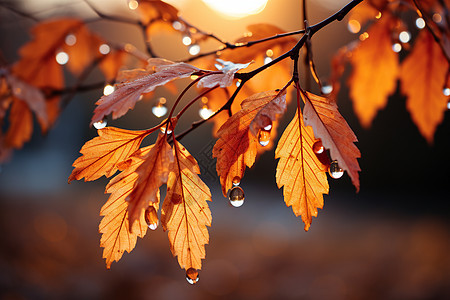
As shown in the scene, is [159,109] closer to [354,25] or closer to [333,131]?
[333,131]

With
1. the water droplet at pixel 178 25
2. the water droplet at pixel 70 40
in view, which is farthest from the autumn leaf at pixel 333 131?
the water droplet at pixel 70 40

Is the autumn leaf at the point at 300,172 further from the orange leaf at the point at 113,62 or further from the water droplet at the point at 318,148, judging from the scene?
the orange leaf at the point at 113,62

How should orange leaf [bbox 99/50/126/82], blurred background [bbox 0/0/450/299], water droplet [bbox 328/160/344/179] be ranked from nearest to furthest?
water droplet [bbox 328/160/344/179] → orange leaf [bbox 99/50/126/82] → blurred background [bbox 0/0/450/299]

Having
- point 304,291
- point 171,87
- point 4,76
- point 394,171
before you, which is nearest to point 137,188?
point 171,87

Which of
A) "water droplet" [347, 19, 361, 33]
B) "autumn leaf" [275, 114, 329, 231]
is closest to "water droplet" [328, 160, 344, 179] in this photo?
"autumn leaf" [275, 114, 329, 231]

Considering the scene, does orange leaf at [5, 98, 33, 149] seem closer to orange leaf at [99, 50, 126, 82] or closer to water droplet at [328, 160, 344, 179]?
orange leaf at [99, 50, 126, 82]

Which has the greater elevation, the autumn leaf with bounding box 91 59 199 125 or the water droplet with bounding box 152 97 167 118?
the water droplet with bounding box 152 97 167 118

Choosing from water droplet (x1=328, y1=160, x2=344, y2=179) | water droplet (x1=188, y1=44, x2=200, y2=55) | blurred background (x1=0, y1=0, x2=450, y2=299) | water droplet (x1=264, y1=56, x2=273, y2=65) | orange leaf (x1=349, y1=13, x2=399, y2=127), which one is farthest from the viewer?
blurred background (x1=0, y1=0, x2=450, y2=299)
